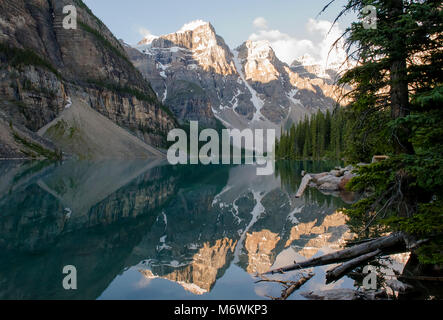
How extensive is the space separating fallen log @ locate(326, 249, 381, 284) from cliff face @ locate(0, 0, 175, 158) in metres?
106

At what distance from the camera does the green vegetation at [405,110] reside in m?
6.51

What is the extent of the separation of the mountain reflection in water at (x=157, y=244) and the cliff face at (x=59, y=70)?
3630 inches

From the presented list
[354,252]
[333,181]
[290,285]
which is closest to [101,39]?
[333,181]

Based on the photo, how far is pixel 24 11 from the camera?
132 meters

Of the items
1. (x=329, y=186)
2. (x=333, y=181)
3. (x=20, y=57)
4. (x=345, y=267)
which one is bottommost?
(x=345, y=267)

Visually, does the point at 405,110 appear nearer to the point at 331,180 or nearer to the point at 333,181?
the point at 333,181

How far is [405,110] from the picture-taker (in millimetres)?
8086

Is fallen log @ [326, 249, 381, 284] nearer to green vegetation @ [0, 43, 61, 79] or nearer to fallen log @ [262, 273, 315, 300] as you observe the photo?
fallen log @ [262, 273, 315, 300]

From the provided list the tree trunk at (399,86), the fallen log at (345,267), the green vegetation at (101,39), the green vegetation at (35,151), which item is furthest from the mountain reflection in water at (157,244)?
the green vegetation at (101,39)

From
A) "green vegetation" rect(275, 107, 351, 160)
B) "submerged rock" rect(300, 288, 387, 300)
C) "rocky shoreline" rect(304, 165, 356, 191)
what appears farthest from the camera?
"green vegetation" rect(275, 107, 351, 160)

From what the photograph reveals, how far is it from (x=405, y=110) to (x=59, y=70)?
167 metres

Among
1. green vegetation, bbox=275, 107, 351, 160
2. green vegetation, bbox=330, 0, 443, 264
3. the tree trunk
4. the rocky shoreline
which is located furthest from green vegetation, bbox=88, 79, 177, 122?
the tree trunk

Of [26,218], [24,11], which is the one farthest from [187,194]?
[24,11]

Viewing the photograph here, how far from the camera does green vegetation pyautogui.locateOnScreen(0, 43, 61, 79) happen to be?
4289 inches
